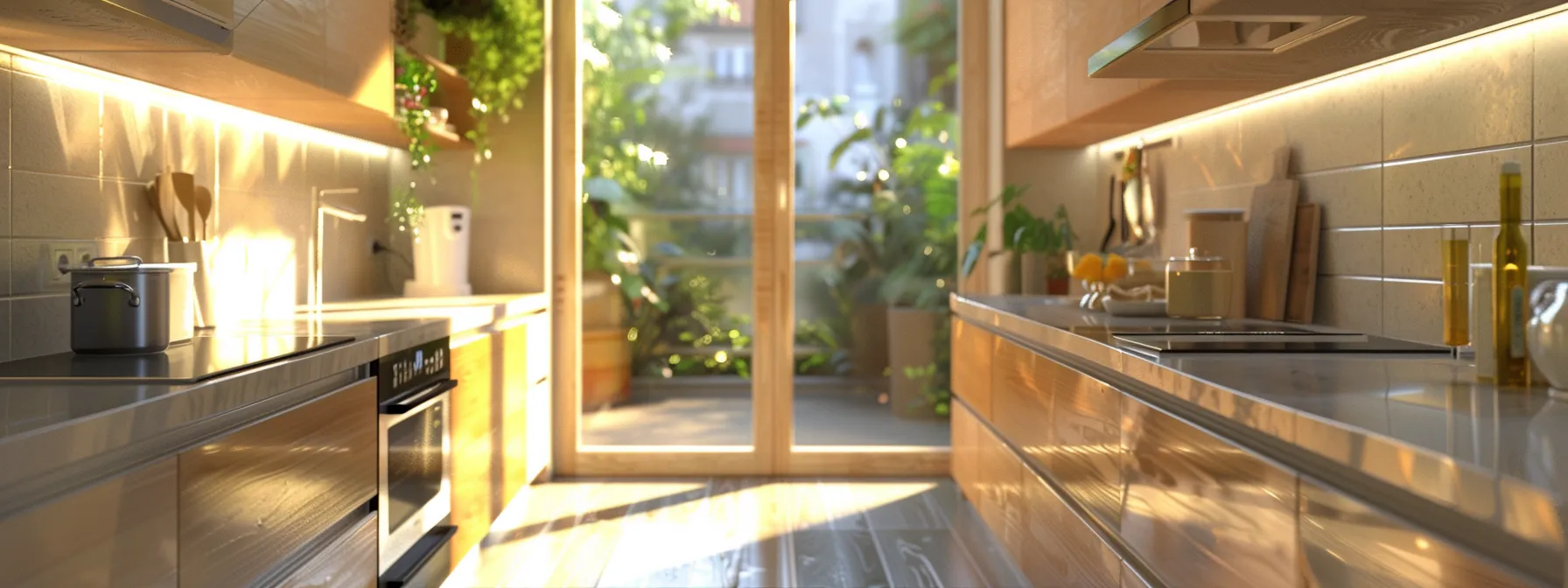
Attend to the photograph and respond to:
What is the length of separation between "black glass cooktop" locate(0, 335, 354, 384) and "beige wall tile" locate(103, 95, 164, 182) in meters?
0.49

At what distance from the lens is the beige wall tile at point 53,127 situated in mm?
2223

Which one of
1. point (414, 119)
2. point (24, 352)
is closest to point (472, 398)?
point (414, 119)

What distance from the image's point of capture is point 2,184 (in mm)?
2184

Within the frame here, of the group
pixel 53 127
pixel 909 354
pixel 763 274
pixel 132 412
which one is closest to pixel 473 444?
pixel 53 127

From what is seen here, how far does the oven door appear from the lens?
2.56 m

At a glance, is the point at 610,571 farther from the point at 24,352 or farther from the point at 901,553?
the point at 24,352

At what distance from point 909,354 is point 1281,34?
273 cm

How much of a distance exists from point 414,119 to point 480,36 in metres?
0.59

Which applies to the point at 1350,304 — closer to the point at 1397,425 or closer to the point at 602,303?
the point at 1397,425

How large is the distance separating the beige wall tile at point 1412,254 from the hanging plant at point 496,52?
295cm

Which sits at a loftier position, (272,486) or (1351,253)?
(1351,253)

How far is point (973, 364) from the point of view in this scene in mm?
3762

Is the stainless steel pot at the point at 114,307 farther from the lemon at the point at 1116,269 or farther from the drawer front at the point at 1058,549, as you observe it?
the lemon at the point at 1116,269

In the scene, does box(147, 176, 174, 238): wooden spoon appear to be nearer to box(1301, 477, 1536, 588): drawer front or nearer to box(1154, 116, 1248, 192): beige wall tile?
box(1301, 477, 1536, 588): drawer front
